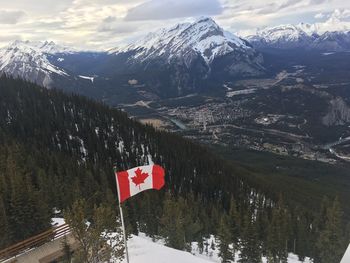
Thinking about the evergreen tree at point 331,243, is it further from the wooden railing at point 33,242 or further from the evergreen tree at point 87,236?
the evergreen tree at point 87,236

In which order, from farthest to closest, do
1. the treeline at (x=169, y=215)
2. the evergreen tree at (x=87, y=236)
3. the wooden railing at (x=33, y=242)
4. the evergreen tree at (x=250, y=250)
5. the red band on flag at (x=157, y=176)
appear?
the evergreen tree at (x=250, y=250) < the treeline at (x=169, y=215) < the wooden railing at (x=33, y=242) < the evergreen tree at (x=87, y=236) < the red band on flag at (x=157, y=176)

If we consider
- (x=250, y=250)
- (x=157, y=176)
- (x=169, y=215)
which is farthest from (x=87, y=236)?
(x=250, y=250)

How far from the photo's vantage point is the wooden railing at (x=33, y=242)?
45438 millimetres

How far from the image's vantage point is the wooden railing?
45.4 meters

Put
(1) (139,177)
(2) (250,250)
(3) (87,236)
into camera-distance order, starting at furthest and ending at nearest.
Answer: (2) (250,250) < (3) (87,236) < (1) (139,177)

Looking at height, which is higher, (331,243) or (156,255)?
(156,255)

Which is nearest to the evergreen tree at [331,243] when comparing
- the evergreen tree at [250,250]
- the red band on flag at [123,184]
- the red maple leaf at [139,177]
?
the evergreen tree at [250,250]

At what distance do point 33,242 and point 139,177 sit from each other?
23.7 m

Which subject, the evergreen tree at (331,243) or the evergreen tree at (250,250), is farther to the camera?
the evergreen tree at (331,243)

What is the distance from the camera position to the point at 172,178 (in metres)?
177

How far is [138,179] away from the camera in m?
32.0

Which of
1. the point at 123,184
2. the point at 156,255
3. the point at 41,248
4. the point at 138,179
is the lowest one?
the point at 41,248

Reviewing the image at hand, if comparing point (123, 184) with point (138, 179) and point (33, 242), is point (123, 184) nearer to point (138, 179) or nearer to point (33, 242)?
point (138, 179)

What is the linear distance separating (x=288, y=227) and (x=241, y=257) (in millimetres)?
22460
